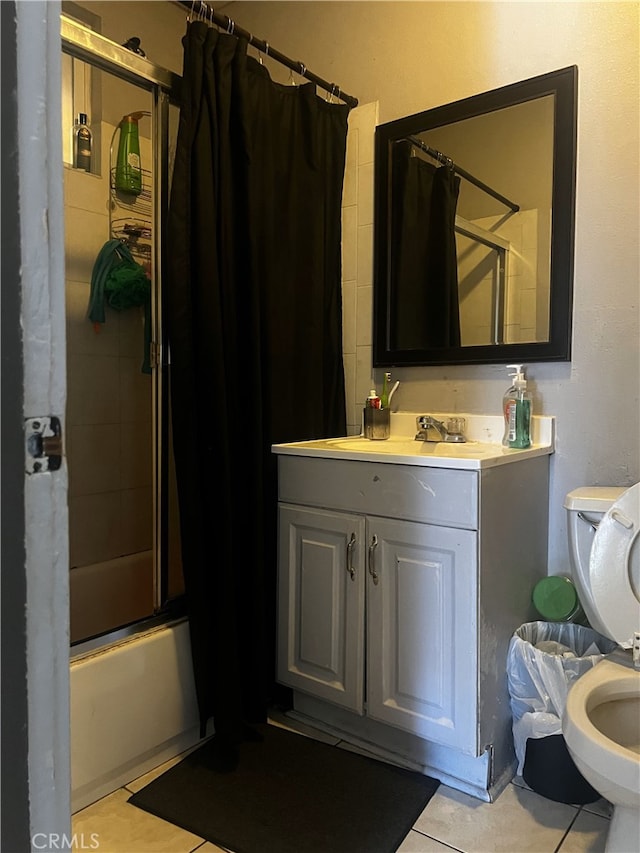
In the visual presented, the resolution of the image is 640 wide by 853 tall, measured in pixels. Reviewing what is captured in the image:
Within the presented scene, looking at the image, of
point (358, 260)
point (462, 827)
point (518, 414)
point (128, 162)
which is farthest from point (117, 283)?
point (462, 827)

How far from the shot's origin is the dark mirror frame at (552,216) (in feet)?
5.84

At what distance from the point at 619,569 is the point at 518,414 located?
54cm

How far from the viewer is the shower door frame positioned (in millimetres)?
1544

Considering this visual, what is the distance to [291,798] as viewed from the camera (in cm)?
156

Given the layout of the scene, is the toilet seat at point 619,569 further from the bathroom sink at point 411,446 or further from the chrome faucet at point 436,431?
the chrome faucet at point 436,431

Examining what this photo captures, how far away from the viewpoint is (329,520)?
1802mm

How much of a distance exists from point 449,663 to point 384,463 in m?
0.54

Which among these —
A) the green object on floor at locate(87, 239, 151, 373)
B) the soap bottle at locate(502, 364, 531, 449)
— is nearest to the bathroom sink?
the soap bottle at locate(502, 364, 531, 449)

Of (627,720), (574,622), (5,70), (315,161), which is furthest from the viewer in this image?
(315,161)

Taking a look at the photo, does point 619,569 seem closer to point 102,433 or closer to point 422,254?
point 422,254

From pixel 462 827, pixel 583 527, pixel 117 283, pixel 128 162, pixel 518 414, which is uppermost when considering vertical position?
pixel 128 162

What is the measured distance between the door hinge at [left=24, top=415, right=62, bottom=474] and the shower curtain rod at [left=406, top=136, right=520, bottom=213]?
1.75 metres

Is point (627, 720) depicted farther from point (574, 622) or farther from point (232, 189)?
point (232, 189)

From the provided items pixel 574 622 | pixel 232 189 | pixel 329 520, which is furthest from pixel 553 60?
pixel 574 622
